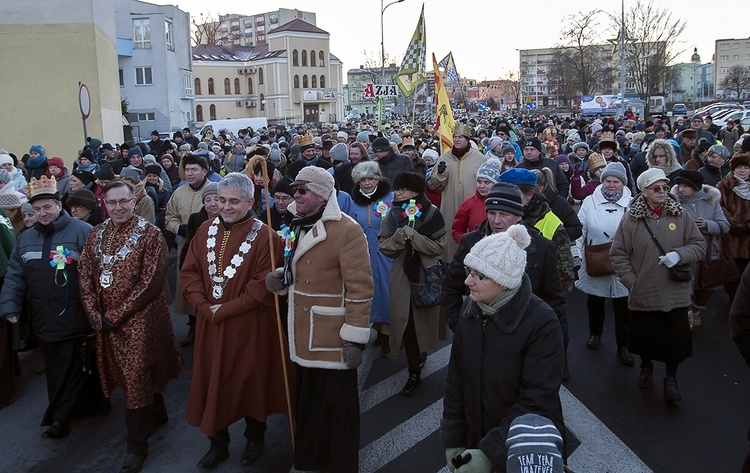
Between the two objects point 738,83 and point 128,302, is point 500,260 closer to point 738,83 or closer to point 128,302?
point 128,302

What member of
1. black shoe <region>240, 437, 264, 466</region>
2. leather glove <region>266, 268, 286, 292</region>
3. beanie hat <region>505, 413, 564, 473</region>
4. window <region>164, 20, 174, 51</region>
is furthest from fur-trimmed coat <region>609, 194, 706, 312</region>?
window <region>164, 20, 174, 51</region>

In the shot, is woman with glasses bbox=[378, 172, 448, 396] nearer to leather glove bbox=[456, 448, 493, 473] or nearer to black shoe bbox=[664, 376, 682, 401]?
black shoe bbox=[664, 376, 682, 401]

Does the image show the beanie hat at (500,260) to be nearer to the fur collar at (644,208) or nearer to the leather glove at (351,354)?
the leather glove at (351,354)

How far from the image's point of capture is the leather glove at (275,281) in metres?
4.18

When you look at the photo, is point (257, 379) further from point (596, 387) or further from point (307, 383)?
point (596, 387)

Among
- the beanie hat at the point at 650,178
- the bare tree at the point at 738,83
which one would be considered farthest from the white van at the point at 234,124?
the bare tree at the point at 738,83

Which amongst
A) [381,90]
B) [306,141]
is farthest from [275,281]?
[381,90]

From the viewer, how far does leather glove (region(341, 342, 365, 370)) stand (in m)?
4.05

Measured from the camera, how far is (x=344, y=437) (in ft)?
13.8

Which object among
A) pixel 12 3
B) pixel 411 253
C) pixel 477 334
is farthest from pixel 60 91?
pixel 477 334

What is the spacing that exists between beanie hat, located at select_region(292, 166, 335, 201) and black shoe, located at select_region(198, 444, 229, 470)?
2030mm

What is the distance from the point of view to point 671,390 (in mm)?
5359

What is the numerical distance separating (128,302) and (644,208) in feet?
13.9

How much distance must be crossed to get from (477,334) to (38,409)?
467 centimetres
